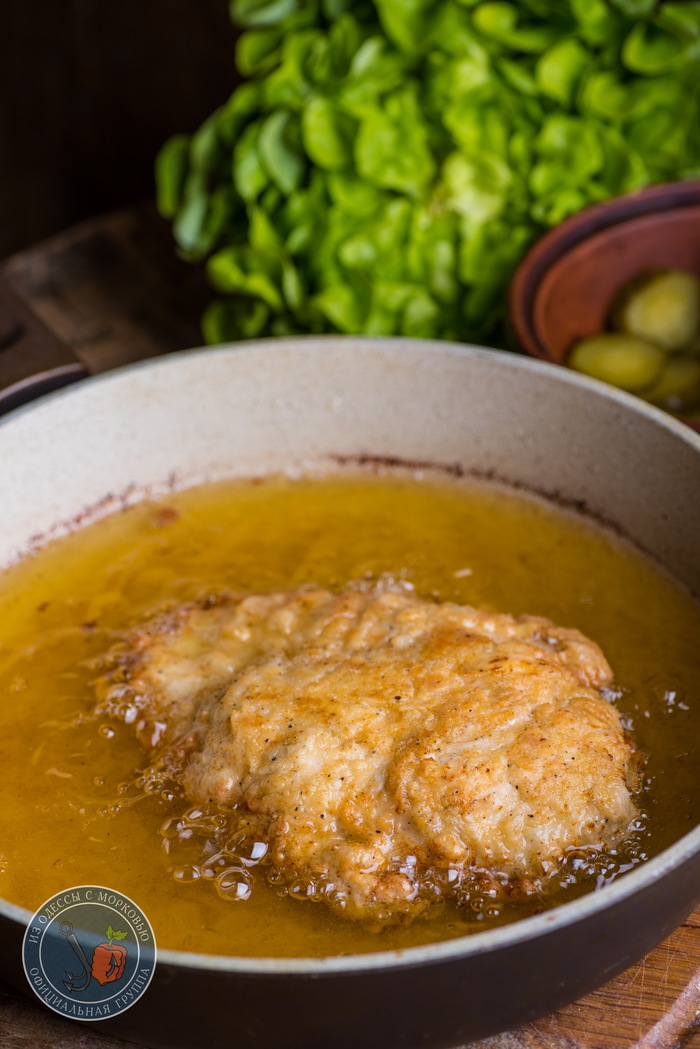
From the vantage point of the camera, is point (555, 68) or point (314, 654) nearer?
point (314, 654)

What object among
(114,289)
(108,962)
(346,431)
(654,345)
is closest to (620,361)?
(654,345)

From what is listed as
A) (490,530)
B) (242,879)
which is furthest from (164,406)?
(242,879)

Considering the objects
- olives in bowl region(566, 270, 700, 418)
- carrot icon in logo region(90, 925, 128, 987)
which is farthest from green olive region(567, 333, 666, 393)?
carrot icon in logo region(90, 925, 128, 987)

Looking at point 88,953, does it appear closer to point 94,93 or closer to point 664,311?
point 664,311

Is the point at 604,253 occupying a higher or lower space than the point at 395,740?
lower

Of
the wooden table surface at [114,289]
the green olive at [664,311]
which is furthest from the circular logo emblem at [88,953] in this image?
the green olive at [664,311]

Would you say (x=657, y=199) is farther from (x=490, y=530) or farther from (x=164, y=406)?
(x=164, y=406)
